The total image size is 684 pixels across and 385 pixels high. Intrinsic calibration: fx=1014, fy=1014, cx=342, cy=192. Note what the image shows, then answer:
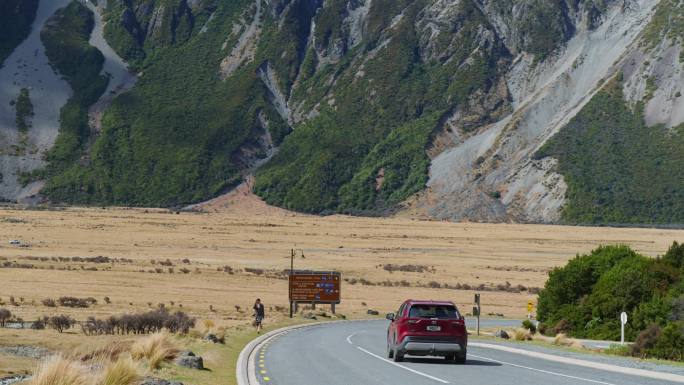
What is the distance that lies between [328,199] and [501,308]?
396 feet

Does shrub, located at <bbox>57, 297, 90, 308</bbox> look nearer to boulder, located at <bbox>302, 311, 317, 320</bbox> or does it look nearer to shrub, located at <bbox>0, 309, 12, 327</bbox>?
shrub, located at <bbox>0, 309, 12, 327</bbox>

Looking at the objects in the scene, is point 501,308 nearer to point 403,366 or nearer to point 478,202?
point 403,366

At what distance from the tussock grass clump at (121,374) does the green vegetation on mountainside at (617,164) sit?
147 meters

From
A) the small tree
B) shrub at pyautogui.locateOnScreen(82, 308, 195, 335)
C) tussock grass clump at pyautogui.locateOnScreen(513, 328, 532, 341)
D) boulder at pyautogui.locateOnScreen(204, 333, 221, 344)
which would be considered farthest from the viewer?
the small tree

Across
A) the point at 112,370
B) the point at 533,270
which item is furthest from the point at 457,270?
the point at 112,370

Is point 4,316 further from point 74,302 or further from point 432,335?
point 432,335

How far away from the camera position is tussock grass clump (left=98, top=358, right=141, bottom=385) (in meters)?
17.4

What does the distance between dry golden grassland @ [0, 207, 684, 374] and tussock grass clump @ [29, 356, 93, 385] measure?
1333 centimetres

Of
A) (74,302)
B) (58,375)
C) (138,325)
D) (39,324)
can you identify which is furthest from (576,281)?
(58,375)

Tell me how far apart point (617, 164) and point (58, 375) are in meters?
159

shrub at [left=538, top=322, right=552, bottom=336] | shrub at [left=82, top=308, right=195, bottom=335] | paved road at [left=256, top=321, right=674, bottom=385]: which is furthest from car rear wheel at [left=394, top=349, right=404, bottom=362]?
shrub at [left=538, top=322, right=552, bottom=336]

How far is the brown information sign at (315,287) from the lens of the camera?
204 feet

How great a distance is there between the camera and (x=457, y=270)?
95750mm

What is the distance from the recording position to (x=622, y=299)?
45906mm
